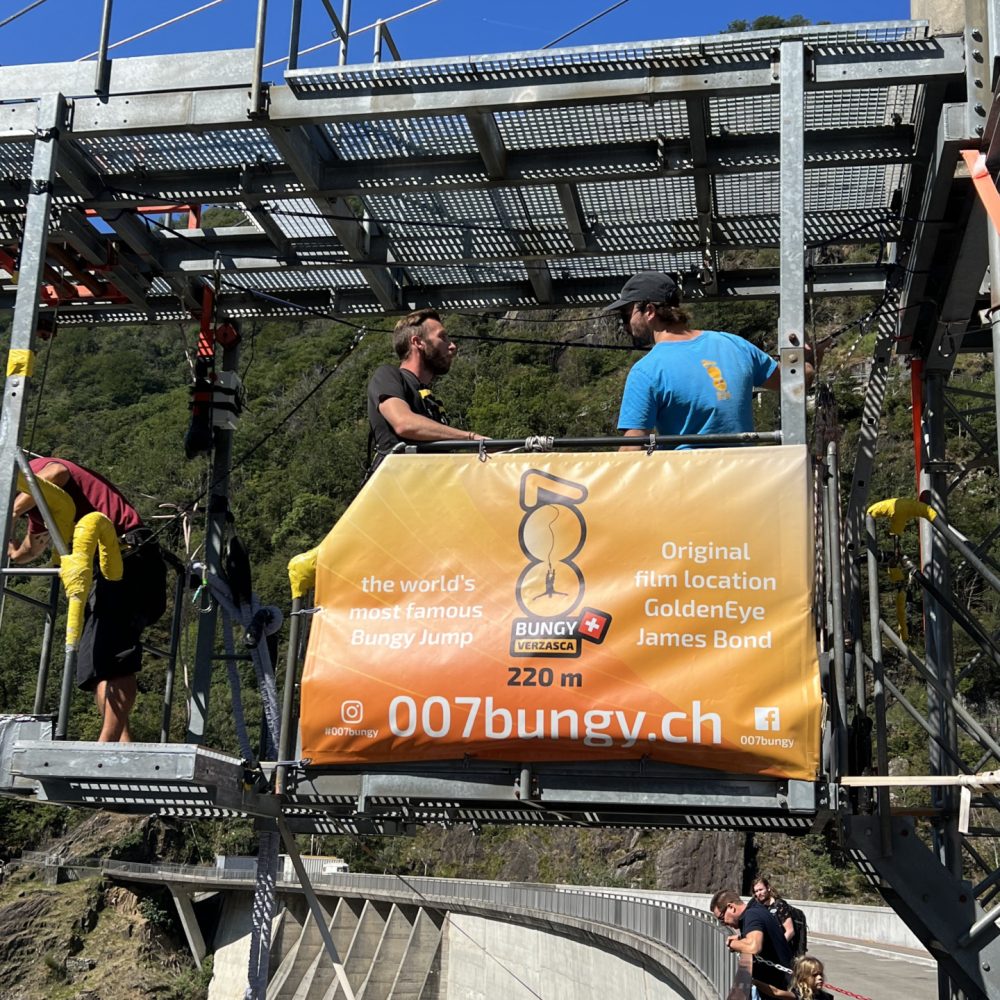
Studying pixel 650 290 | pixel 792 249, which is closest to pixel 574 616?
pixel 650 290

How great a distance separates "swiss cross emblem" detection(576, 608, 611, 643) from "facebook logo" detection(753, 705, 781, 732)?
681mm

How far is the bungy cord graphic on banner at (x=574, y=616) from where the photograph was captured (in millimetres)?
4973

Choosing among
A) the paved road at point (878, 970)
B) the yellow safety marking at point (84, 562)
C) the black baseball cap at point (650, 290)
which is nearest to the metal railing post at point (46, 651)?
the yellow safety marking at point (84, 562)

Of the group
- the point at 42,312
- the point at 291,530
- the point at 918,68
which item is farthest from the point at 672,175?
the point at 291,530

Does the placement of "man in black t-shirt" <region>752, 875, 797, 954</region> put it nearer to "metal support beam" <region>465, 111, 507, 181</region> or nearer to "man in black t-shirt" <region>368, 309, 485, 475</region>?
"man in black t-shirt" <region>368, 309, 485, 475</region>

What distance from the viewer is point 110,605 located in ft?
22.9

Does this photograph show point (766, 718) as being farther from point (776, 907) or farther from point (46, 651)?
point (776, 907)

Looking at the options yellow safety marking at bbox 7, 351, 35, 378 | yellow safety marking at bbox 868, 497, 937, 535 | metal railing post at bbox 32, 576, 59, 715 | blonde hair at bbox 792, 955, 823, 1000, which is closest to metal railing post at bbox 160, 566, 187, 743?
metal railing post at bbox 32, 576, 59, 715

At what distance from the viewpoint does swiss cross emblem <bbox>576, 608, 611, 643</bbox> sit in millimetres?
5129

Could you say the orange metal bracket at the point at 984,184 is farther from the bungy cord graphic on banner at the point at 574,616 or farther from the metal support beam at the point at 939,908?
the metal support beam at the point at 939,908

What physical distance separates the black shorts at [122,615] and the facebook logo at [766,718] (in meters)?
3.64

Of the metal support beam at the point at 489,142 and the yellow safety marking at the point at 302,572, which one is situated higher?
the metal support beam at the point at 489,142

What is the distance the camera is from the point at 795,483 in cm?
516

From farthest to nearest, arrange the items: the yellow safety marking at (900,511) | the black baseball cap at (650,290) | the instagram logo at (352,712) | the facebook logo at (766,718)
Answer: the yellow safety marking at (900,511) < the black baseball cap at (650,290) < the instagram logo at (352,712) < the facebook logo at (766,718)
